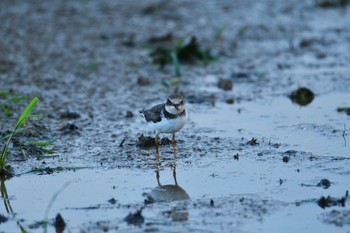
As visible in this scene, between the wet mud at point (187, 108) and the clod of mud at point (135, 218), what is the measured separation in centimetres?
1

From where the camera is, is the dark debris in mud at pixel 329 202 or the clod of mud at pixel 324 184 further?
the clod of mud at pixel 324 184

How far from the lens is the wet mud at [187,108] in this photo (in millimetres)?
6086

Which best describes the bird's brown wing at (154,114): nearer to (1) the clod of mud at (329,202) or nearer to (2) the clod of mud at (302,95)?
(1) the clod of mud at (329,202)

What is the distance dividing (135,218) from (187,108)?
4012 mm

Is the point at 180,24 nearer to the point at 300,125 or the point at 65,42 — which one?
the point at 65,42

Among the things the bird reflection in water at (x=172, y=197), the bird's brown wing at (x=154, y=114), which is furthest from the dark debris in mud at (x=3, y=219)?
the bird's brown wing at (x=154, y=114)

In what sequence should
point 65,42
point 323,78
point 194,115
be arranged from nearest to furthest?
point 194,115, point 323,78, point 65,42

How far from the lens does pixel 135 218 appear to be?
5805 mm

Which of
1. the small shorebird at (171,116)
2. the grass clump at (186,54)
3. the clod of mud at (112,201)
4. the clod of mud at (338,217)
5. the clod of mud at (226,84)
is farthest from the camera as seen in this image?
the grass clump at (186,54)

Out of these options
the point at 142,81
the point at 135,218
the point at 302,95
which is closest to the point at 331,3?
the point at 302,95

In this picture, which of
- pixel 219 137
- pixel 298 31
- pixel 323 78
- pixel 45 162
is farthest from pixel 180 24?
pixel 45 162

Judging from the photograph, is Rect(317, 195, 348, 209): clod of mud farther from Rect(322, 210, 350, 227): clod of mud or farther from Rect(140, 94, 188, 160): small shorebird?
Rect(140, 94, 188, 160): small shorebird

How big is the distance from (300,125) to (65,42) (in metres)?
5.80

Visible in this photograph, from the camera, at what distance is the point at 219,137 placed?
8.27m
